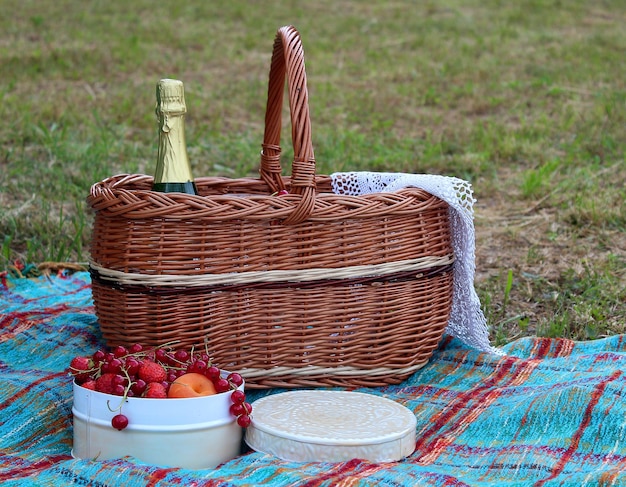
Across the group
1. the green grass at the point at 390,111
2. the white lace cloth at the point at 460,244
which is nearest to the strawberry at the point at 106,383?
the white lace cloth at the point at 460,244

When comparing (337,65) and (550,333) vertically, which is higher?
(337,65)

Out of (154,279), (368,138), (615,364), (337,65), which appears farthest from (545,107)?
(154,279)

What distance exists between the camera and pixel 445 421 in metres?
1.48

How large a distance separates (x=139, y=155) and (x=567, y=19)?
415 centimetres

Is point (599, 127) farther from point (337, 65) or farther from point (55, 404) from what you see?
point (55, 404)

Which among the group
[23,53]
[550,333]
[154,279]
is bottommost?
[550,333]

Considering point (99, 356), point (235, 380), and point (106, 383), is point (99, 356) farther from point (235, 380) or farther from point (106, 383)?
point (235, 380)

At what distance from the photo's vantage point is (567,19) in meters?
6.42

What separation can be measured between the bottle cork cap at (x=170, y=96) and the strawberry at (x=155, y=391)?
21.2 inches

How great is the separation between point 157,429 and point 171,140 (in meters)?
0.60

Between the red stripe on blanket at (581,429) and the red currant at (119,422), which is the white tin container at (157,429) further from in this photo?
the red stripe on blanket at (581,429)

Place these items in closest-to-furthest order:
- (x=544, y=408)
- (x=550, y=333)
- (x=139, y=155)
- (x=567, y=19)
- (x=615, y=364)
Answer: (x=544, y=408)
(x=615, y=364)
(x=550, y=333)
(x=139, y=155)
(x=567, y=19)

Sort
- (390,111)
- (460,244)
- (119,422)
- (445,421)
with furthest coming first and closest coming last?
(390,111) → (460,244) → (445,421) → (119,422)

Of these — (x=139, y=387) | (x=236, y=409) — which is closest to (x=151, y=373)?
(x=139, y=387)
